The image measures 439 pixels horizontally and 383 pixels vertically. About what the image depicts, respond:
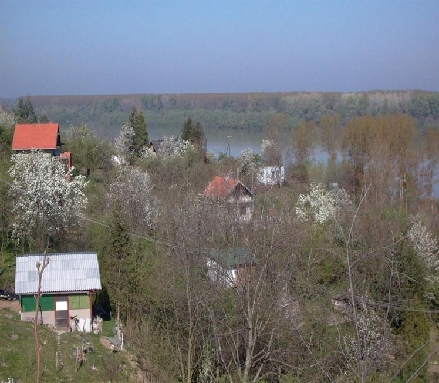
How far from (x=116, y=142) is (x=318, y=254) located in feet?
68.3

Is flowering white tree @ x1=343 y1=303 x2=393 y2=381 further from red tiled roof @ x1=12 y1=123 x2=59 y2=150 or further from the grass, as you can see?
red tiled roof @ x1=12 y1=123 x2=59 y2=150

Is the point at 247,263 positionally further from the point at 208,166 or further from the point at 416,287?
the point at 208,166

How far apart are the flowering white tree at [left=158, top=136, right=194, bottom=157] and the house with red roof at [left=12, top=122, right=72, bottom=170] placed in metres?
5.09

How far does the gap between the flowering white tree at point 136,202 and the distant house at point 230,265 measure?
640cm

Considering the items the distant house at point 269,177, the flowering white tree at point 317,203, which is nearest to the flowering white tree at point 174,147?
the flowering white tree at point 317,203

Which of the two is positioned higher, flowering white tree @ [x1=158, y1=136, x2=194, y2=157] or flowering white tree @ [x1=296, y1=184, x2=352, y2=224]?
flowering white tree @ [x1=158, y1=136, x2=194, y2=157]

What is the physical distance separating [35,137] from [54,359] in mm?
15703

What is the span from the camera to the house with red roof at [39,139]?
22.5 m

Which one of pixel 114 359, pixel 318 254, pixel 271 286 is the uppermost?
pixel 271 286

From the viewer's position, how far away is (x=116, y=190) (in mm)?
16766

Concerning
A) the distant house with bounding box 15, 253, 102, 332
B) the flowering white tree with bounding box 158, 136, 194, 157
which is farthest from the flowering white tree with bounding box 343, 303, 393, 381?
the flowering white tree with bounding box 158, 136, 194, 157

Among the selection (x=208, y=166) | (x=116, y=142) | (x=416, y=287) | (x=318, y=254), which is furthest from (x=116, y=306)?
(x=116, y=142)

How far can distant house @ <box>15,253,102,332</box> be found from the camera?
33.3ft

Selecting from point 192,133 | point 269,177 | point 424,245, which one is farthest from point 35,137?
point 424,245
